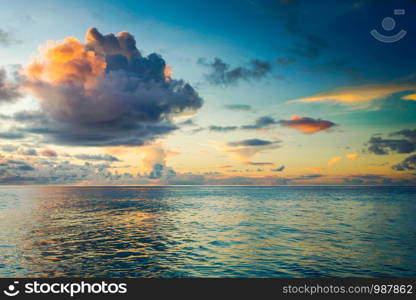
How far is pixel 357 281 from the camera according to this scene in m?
12.4

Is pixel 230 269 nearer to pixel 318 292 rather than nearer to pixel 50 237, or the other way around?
pixel 318 292

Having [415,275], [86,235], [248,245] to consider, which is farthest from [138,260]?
[415,275]

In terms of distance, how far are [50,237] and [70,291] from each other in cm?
2684

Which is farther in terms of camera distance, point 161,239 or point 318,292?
point 161,239

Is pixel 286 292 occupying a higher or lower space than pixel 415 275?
higher
